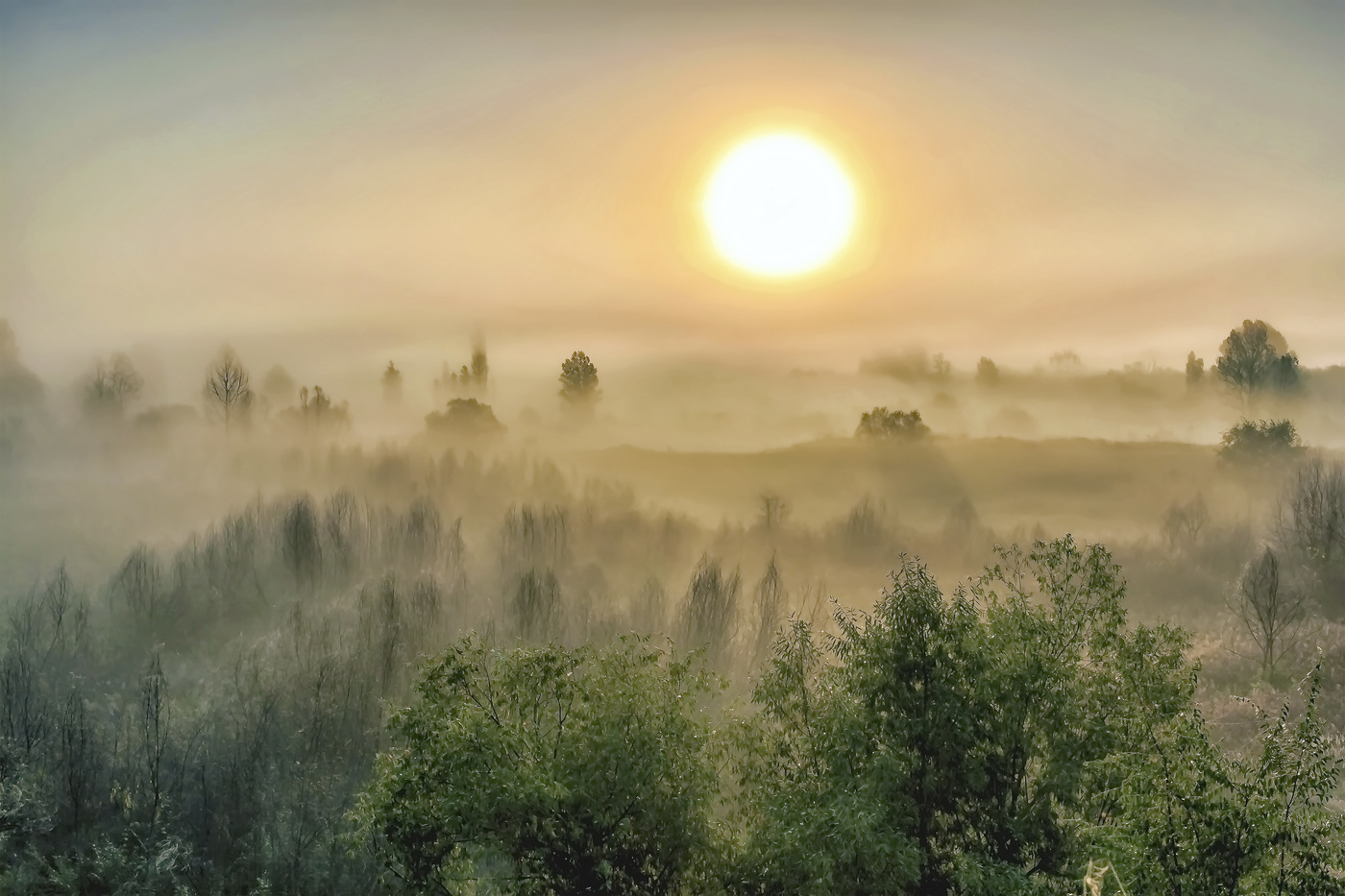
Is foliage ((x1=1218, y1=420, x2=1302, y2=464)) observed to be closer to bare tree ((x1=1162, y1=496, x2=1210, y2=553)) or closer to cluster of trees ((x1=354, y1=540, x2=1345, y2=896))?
bare tree ((x1=1162, y1=496, x2=1210, y2=553))

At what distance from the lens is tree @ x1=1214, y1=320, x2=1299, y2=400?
120812 mm

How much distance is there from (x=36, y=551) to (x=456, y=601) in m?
45.0

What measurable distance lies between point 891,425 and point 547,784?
117 metres

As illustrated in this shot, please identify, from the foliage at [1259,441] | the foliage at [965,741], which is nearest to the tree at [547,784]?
the foliage at [965,741]

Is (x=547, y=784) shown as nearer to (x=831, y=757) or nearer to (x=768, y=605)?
(x=831, y=757)

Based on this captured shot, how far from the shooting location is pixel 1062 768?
95.9 ft

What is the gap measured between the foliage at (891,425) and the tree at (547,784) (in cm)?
11045

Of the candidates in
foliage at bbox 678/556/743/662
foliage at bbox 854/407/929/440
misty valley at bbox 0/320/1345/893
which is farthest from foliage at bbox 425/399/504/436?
foliage at bbox 854/407/929/440

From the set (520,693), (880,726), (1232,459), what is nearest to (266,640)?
(520,693)

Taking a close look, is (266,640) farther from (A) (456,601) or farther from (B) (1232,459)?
(B) (1232,459)

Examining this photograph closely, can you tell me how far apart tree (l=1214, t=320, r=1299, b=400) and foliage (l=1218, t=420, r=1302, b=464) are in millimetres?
4156

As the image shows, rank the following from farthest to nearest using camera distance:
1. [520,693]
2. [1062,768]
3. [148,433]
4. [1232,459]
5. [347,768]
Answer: [148,433]
[1232,459]
[347,768]
[520,693]
[1062,768]

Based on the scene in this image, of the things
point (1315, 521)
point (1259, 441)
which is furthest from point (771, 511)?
point (1315, 521)

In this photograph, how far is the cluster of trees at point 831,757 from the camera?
94.2ft
